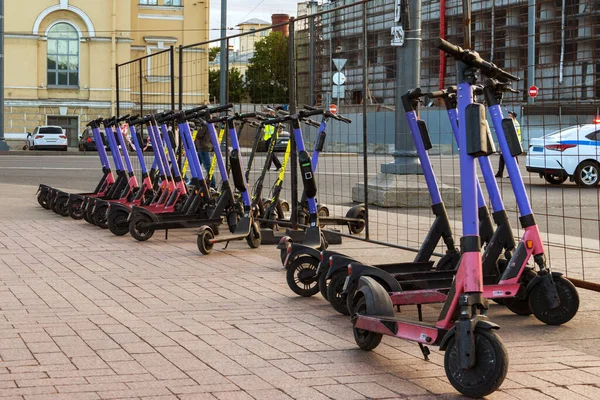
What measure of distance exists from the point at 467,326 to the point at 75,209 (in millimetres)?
10302

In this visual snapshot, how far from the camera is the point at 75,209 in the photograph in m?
14.4

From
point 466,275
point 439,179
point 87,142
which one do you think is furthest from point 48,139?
point 466,275

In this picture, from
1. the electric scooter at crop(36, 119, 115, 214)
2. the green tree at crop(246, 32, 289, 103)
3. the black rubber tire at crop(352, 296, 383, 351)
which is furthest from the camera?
the electric scooter at crop(36, 119, 115, 214)

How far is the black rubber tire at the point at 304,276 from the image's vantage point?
7695 millimetres

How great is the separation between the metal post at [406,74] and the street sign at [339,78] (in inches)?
25.5

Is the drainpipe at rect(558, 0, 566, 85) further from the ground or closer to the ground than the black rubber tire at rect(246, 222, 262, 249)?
further from the ground

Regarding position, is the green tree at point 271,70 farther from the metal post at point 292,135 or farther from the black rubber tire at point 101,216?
the black rubber tire at point 101,216

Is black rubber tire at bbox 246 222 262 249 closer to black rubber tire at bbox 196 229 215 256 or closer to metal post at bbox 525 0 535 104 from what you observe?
black rubber tire at bbox 196 229 215 256

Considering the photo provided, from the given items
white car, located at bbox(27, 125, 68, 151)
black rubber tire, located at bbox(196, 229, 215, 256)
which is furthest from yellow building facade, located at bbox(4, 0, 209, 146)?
black rubber tire, located at bbox(196, 229, 215, 256)

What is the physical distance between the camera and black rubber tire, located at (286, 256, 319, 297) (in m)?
7.70

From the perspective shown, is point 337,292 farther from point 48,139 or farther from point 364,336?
point 48,139

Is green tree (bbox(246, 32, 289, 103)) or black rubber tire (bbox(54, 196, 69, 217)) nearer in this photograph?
green tree (bbox(246, 32, 289, 103))

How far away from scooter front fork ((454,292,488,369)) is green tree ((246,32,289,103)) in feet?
22.7

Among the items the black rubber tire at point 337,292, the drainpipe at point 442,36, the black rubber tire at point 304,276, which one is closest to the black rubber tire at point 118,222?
the drainpipe at point 442,36
